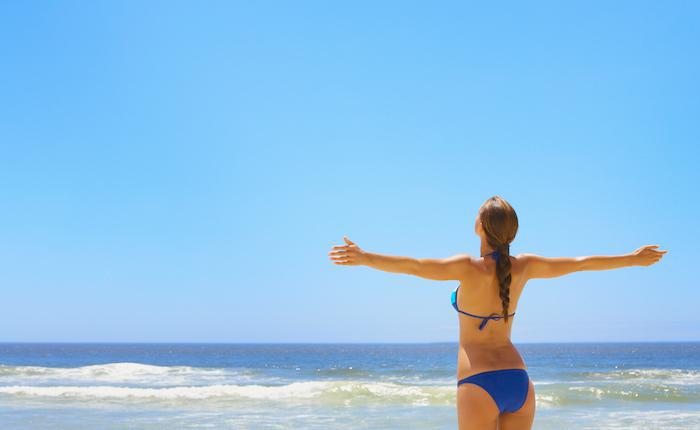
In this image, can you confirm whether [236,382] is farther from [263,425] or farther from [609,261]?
[609,261]

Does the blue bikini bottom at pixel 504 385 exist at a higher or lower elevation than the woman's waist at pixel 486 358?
lower

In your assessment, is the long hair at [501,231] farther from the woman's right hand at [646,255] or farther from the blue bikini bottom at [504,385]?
the woman's right hand at [646,255]

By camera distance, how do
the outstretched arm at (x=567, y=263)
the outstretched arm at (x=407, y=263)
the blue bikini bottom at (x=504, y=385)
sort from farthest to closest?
the outstretched arm at (x=567, y=263)
the blue bikini bottom at (x=504, y=385)
the outstretched arm at (x=407, y=263)

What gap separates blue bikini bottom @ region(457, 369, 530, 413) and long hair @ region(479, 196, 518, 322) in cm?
27

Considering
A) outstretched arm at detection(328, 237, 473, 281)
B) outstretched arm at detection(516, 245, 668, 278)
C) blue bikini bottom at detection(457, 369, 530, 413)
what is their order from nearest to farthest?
outstretched arm at detection(328, 237, 473, 281) → blue bikini bottom at detection(457, 369, 530, 413) → outstretched arm at detection(516, 245, 668, 278)

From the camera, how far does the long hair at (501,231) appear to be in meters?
3.05

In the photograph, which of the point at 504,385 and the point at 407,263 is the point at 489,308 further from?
the point at 407,263

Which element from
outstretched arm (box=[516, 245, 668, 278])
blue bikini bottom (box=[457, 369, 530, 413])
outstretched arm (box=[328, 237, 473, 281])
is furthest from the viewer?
outstretched arm (box=[516, 245, 668, 278])

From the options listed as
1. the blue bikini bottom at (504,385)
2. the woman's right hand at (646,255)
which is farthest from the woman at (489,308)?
the woman's right hand at (646,255)

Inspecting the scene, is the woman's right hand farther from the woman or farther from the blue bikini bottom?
the blue bikini bottom

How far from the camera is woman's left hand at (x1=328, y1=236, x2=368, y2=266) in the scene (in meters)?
2.98

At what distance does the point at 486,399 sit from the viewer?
311 centimetres

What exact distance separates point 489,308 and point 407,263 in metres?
0.49

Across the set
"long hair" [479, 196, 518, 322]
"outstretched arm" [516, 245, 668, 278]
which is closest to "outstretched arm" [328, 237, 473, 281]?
"long hair" [479, 196, 518, 322]
